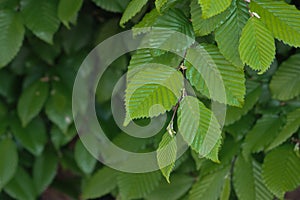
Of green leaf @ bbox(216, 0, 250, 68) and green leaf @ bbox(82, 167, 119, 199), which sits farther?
green leaf @ bbox(82, 167, 119, 199)

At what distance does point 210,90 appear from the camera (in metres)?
0.88

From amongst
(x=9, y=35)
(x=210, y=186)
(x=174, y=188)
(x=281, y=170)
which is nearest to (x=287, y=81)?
(x=281, y=170)

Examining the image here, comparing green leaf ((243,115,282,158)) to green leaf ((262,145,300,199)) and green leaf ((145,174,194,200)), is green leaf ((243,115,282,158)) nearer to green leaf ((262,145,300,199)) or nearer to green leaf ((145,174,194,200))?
green leaf ((262,145,300,199))

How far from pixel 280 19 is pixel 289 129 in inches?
12.8

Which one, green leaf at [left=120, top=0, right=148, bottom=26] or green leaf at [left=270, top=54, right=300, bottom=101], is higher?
green leaf at [left=120, top=0, right=148, bottom=26]

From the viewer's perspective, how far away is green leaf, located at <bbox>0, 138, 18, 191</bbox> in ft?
4.68

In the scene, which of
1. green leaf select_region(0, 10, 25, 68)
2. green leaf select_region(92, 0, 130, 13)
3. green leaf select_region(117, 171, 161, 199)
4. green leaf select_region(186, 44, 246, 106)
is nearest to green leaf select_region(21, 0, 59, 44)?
green leaf select_region(0, 10, 25, 68)

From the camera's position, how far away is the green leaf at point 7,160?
143cm

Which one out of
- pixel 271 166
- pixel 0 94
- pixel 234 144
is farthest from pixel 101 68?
pixel 271 166

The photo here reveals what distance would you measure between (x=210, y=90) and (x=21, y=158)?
0.95m

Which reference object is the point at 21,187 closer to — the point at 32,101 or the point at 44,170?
the point at 44,170

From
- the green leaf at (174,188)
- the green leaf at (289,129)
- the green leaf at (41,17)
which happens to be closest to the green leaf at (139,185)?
the green leaf at (174,188)

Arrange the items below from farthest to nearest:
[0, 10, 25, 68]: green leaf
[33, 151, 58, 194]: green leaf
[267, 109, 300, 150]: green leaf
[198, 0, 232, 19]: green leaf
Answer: [33, 151, 58, 194]: green leaf < [0, 10, 25, 68]: green leaf < [267, 109, 300, 150]: green leaf < [198, 0, 232, 19]: green leaf

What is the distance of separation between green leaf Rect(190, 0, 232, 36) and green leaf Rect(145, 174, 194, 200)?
55 centimetres
